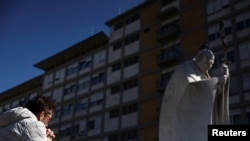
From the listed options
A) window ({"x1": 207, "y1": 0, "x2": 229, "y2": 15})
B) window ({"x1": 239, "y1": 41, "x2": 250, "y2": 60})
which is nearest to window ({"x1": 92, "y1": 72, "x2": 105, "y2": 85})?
window ({"x1": 207, "y1": 0, "x2": 229, "y2": 15})

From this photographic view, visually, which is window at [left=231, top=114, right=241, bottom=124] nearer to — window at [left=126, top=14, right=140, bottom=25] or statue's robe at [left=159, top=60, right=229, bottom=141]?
window at [left=126, top=14, right=140, bottom=25]

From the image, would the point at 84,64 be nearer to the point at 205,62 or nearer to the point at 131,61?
the point at 131,61

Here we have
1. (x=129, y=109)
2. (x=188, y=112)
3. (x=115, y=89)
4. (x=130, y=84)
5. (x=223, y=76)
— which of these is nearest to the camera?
(x=188, y=112)

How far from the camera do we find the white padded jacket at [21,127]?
287 cm

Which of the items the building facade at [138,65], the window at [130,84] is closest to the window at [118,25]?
the building facade at [138,65]

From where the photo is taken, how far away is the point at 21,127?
9.74ft

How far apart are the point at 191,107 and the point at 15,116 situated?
13.5 ft

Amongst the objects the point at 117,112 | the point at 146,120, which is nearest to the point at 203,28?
the point at 146,120

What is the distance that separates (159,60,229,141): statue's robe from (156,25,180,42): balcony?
33819 mm

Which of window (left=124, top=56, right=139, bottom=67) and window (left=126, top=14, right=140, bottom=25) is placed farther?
window (left=126, top=14, right=140, bottom=25)

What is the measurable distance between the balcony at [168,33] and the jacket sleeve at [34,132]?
3799 cm

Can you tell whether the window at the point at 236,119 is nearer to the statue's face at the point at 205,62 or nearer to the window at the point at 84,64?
the window at the point at 84,64

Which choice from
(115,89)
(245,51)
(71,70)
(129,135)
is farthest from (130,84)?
(245,51)

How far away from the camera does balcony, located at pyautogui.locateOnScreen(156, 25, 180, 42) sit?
4053cm
